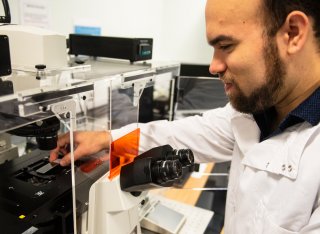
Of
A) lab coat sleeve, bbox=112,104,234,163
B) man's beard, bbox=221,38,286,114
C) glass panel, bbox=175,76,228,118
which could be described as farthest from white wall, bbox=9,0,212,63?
man's beard, bbox=221,38,286,114

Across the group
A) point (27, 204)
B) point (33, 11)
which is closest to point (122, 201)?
point (27, 204)

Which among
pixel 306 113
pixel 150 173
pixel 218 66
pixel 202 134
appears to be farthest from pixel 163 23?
pixel 150 173

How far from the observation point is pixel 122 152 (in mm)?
768

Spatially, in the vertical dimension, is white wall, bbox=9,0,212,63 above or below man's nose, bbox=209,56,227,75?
above

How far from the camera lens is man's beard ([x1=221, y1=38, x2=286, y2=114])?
0.67 metres

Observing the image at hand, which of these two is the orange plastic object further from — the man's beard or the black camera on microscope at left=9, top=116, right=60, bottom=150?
the man's beard

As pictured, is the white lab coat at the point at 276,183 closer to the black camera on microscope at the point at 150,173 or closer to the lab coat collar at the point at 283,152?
the lab coat collar at the point at 283,152

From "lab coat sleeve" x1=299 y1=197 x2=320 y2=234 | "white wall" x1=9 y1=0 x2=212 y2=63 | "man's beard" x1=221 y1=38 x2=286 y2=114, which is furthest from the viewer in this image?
"white wall" x1=9 y1=0 x2=212 y2=63

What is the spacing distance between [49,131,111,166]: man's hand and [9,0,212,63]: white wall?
98cm

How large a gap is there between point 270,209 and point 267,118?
31 cm

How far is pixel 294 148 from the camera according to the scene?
67cm

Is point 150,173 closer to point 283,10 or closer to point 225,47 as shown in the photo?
point 225,47

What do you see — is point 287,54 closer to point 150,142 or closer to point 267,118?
point 267,118

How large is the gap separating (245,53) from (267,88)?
0.12m
